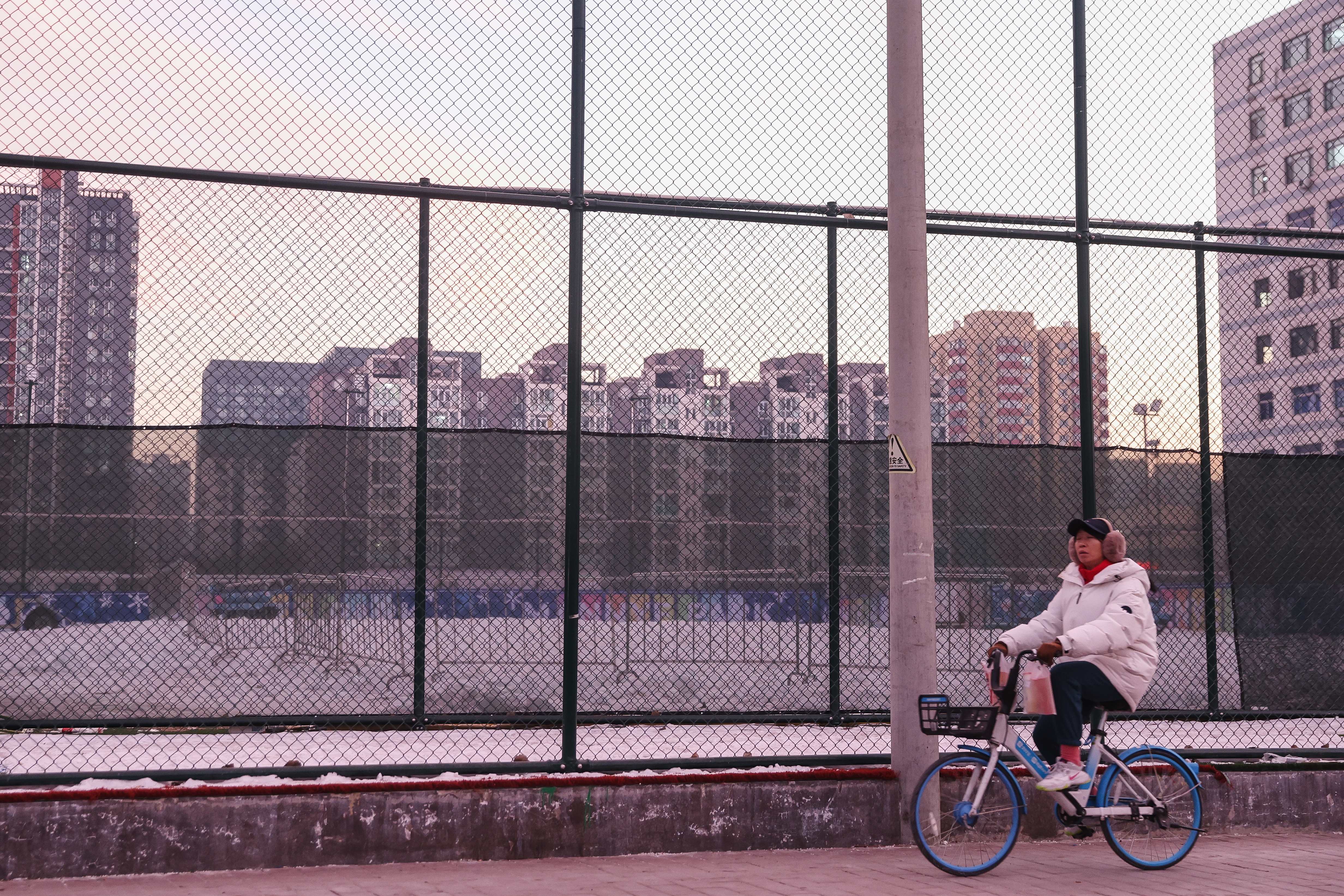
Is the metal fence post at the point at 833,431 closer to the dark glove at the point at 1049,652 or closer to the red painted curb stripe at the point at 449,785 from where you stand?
the red painted curb stripe at the point at 449,785

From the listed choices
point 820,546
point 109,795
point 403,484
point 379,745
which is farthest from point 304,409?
point 820,546

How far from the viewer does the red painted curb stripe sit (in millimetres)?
5875

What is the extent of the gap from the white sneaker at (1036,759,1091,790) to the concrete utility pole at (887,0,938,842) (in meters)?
0.66

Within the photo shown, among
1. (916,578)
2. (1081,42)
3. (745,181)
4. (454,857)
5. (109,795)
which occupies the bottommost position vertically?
(454,857)

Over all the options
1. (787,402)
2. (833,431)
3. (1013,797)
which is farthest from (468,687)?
(1013,797)

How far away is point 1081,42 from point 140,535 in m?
6.95

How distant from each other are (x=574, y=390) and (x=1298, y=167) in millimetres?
83326

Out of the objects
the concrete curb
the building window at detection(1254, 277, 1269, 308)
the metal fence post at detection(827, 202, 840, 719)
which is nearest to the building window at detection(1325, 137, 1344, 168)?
the building window at detection(1254, 277, 1269, 308)

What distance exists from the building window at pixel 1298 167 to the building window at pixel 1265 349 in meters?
11.0

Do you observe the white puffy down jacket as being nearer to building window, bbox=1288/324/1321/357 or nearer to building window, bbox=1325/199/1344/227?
building window, bbox=1288/324/1321/357

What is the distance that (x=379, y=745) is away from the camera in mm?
7422

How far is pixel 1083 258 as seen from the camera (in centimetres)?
781

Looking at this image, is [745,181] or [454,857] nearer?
[454,857]

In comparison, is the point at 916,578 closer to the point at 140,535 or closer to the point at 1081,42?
the point at 1081,42
